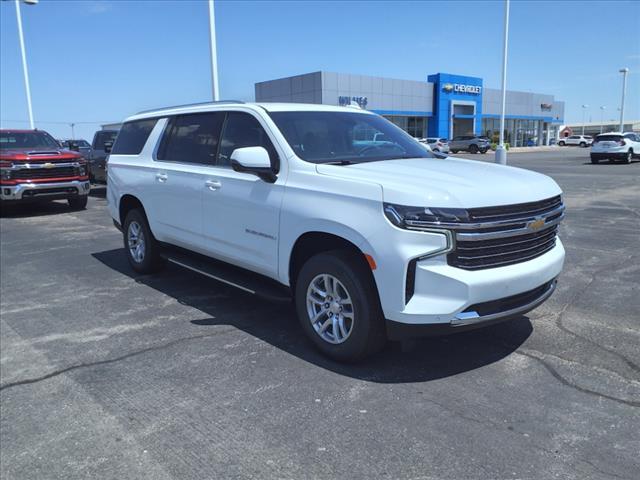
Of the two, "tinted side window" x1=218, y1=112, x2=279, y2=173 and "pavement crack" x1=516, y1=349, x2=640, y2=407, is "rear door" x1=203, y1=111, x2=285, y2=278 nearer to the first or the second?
"tinted side window" x1=218, y1=112, x2=279, y2=173

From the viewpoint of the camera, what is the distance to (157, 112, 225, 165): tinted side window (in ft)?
18.1

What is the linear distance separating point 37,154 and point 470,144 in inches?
1638

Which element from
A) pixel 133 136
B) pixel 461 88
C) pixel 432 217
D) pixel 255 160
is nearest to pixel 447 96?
pixel 461 88

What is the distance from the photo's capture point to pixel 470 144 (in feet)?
161

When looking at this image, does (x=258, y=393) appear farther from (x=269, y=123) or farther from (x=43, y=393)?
(x=269, y=123)

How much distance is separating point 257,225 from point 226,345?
3.45 ft

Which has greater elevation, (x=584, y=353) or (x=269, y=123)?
(x=269, y=123)

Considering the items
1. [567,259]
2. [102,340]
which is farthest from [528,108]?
[102,340]

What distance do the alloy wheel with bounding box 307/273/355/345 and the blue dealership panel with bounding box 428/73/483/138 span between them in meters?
55.2

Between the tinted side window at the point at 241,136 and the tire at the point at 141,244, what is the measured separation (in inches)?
75.2

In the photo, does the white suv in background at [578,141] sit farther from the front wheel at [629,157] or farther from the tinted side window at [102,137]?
the tinted side window at [102,137]

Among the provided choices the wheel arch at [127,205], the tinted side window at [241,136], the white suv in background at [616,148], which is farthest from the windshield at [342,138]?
the white suv in background at [616,148]

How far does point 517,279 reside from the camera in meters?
3.81

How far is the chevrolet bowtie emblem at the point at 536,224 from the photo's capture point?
3.90 metres
